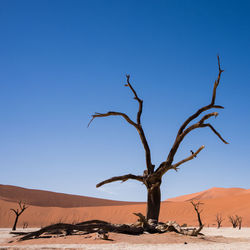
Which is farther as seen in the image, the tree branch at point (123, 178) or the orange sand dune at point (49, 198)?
the orange sand dune at point (49, 198)

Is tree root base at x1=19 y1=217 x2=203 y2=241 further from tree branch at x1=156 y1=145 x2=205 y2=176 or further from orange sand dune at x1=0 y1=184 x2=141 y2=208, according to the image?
orange sand dune at x1=0 y1=184 x2=141 y2=208

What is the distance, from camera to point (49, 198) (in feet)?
237

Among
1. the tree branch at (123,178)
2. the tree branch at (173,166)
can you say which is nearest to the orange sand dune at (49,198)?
the tree branch at (123,178)

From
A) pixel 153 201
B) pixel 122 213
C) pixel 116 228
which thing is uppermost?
pixel 122 213

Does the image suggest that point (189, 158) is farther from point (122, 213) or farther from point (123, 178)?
point (122, 213)

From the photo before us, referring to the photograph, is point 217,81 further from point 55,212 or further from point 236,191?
point 236,191

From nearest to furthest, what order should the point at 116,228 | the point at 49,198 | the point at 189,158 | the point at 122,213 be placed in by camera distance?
the point at 116,228, the point at 189,158, the point at 122,213, the point at 49,198

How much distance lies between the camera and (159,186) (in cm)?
1027

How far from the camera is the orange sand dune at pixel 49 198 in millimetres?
69213

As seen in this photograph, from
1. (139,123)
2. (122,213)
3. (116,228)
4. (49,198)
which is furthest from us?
(49,198)

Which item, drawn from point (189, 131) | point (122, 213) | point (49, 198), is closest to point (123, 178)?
point (189, 131)

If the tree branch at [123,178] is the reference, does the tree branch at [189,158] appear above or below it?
above

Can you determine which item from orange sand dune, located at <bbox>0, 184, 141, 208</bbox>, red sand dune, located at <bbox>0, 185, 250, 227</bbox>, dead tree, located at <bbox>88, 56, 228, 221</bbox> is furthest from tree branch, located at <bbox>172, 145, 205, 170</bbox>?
orange sand dune, located at <bbox>0, 184, 141, 208</bbox>

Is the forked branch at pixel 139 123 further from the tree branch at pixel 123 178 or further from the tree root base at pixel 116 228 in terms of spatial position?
the tree root base at pixel 116 228
